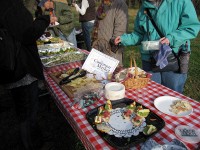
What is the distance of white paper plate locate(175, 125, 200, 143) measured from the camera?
110cm

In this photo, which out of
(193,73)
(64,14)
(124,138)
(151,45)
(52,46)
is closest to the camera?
(124,138)

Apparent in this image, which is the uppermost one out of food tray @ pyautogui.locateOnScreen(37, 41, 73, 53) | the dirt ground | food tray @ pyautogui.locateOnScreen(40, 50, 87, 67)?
food tray @ pyautogui.locateOnScreen(37, 41, 73, 53)

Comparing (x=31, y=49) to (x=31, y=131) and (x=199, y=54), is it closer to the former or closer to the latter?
(x=31, y=131)

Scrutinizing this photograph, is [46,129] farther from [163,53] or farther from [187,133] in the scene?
[187,133]

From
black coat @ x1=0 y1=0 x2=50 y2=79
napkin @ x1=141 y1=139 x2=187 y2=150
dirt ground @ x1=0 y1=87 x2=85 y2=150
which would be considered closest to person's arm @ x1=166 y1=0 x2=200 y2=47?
napkin @ x1=141 y1=139 x2=187 y2=150

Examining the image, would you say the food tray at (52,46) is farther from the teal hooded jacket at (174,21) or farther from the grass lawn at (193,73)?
the grass lawn at (193,73)

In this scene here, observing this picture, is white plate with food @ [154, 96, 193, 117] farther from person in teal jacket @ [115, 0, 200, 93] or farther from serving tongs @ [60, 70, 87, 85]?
serving tongs @ [60, 70, 87, 85]

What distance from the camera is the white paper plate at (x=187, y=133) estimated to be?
1.10 meters

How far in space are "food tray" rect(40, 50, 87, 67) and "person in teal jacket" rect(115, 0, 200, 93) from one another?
2.87ft

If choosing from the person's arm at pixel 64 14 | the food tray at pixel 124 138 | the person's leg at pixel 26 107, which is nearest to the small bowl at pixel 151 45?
the food tray at pixel 124 138

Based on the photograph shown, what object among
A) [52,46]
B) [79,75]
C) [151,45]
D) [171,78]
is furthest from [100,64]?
[52,46]

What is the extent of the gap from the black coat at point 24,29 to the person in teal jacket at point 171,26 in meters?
0.94

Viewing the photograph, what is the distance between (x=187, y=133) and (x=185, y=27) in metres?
0.98

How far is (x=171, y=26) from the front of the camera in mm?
1816
